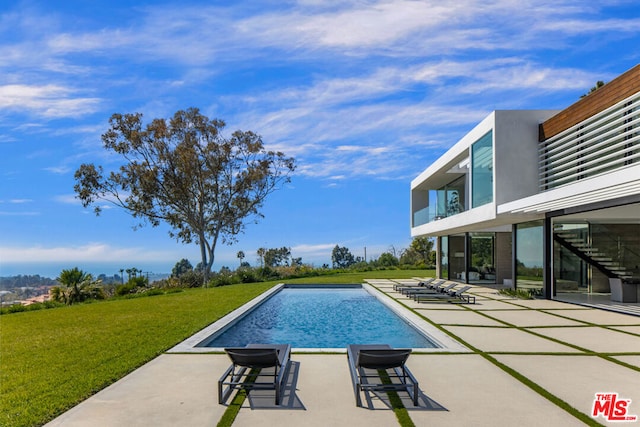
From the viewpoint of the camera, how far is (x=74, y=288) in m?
17.6


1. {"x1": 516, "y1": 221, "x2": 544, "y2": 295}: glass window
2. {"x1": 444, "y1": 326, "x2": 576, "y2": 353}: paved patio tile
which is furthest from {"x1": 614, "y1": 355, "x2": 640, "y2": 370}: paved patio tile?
{"x1": 516, "y1": 221, "x2": 544, "y2": 295}: glass window

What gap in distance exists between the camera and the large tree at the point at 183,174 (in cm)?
2828

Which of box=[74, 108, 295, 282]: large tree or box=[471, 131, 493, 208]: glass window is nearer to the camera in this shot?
box=[471, 131, 493, 208]: glass window

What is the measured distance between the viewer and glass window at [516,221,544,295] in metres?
15.5

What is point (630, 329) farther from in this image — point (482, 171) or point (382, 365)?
point (482, 171)

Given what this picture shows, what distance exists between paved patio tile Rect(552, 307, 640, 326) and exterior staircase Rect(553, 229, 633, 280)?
3.08 metres

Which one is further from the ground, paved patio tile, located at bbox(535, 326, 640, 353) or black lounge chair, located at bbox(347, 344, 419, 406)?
black lounge chair, located at bbox(347, 344, 419, 406)

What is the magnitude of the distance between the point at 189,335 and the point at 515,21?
444 inches

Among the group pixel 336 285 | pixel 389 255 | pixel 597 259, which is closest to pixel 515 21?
pixel 597 259

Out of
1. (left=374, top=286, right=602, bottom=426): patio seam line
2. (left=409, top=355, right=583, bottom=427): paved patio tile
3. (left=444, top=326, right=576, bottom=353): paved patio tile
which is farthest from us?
(left=444, top=326, right=576, bottom=353): paved patio tile

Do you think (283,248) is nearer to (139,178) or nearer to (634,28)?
(139,178)

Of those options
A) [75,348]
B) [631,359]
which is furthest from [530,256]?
[75,348]

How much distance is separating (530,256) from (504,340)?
9.07 m

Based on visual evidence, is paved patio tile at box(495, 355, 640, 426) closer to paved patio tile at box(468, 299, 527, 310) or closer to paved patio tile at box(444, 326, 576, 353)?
paved patio tile at box(444, 326, 576, 353)
